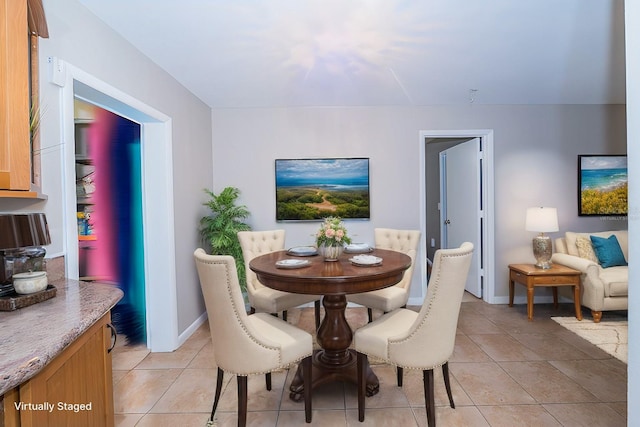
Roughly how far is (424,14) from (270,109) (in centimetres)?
232

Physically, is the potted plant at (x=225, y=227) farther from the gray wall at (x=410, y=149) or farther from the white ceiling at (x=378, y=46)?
the white ceiling at (x=378, y=46)

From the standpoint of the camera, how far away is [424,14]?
6.82ft

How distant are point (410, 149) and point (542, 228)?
175cm

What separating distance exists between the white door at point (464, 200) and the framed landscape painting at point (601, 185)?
1.25 m

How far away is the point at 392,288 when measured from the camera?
2.80 m

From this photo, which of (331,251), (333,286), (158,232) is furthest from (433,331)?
(158,232)

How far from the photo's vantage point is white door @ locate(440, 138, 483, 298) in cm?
423

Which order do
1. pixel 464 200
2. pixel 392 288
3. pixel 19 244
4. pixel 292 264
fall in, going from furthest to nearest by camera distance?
pixel 464 200, pixel 392 288, pixel 292 264, pixel 19 244

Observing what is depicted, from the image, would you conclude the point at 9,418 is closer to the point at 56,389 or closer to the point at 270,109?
the point at 56,389

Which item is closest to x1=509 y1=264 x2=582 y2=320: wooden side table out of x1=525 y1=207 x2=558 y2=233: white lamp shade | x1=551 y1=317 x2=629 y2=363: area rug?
x1=551 y1=317 x2=629 y2=363: area rug

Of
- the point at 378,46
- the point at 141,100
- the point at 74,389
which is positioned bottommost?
the point at 74,389

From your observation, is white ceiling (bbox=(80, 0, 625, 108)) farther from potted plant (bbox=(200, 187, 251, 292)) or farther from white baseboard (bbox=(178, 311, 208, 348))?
white baseboard (bbox=(178, 311, 208, 348))

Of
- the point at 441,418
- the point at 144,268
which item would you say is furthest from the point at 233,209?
the point at 441,418

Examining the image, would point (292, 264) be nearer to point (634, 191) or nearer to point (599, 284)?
point (634, 191)
